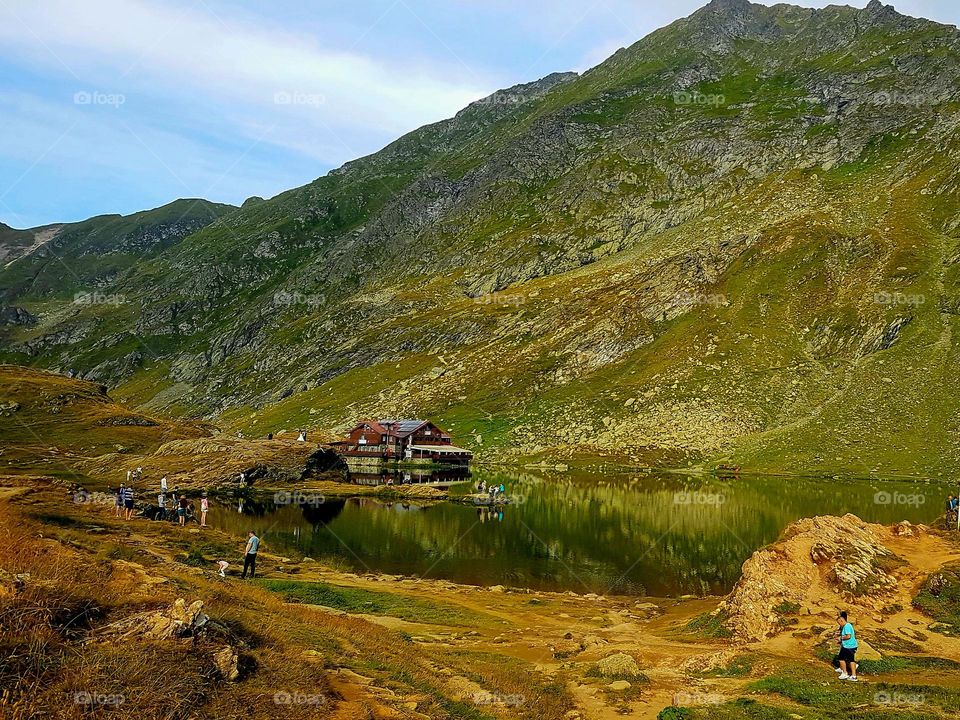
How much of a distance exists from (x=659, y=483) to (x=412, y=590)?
73.0 metres

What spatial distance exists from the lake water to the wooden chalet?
131 ft

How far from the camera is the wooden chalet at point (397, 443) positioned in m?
138

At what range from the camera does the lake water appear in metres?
47.8

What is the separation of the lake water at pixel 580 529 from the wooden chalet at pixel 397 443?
39.9 m

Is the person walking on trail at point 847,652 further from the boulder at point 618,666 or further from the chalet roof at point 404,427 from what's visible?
the chalet roof at point 404,427

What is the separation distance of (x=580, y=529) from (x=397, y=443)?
83706 millimetres

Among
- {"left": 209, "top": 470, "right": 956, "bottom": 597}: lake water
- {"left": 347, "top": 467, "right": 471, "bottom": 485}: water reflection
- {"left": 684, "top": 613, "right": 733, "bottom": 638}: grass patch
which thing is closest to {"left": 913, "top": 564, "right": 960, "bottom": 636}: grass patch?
{"left": 684, "top": 613, "right": 733, "bottom": 638}: grass patch

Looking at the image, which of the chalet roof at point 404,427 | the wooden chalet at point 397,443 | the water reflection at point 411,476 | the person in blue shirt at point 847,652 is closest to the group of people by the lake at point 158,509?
the person in blue shirt at point 847,652

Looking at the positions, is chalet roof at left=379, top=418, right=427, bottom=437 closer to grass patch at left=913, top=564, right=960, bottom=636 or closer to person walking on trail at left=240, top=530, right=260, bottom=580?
person walking on trail at left=240, top=530, right=260, bottom=580

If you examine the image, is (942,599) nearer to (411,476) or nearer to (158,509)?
(158,509)

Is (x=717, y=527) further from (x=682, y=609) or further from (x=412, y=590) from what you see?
(x=412, y=590)

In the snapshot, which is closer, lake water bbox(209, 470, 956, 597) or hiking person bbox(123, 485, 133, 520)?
lake water bbox(209, 470, 956, 597)

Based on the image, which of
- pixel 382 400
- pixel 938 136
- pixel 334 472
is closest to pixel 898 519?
pixel 334 472

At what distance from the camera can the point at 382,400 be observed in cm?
18650
